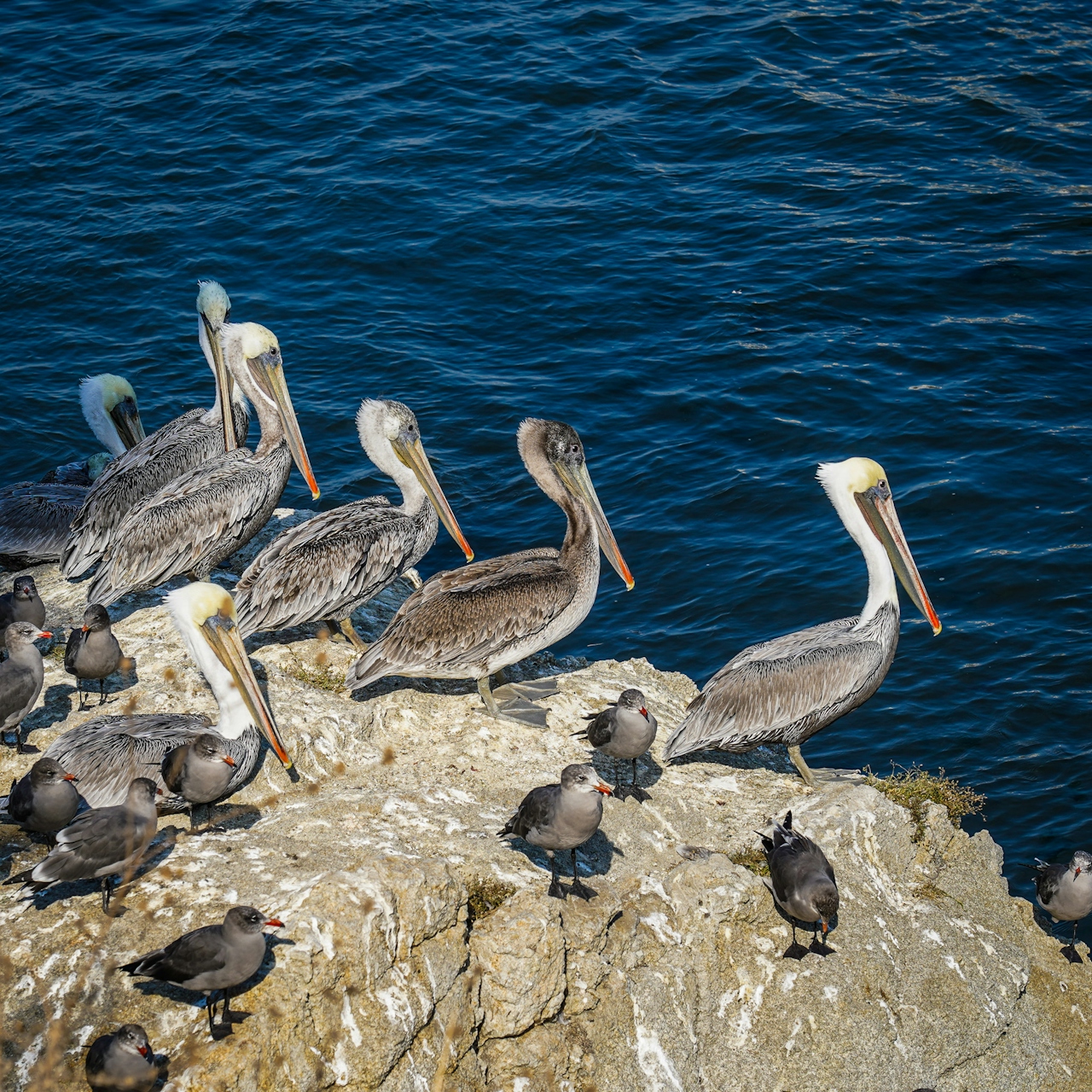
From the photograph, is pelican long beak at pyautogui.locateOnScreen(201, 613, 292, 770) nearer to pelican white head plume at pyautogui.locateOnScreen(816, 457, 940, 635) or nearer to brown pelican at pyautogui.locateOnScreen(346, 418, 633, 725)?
brown pelican at pyautogui.locateOnScreen(346, 418, 633, 725)

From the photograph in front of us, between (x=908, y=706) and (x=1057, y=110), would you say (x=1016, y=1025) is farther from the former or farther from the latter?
(x=1057, y=110)

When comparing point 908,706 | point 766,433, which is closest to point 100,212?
point 766,433

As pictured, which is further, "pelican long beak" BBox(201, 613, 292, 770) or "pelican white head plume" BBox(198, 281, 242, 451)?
"pelican white head plume" BBox(198, 281, 242, 451)

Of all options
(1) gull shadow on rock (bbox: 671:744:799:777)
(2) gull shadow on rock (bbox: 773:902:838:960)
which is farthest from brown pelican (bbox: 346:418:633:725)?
(2) gull shadow on rock (bbox: 773:902:838:960)

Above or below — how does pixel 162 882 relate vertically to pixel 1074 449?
above

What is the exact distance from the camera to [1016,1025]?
22.4ft

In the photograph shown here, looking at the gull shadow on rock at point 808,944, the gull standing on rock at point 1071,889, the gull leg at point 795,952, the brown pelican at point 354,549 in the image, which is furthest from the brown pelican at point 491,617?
the gull standing on rock at point 1071,889

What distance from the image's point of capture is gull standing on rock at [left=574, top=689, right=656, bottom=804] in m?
7.05

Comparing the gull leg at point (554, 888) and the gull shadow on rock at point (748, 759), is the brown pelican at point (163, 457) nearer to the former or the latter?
the gull shadow on rock at point (748, 759)

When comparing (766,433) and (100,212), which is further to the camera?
(100,212)

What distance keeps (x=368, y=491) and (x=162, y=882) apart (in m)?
7.53

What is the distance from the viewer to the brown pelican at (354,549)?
27.2 ft

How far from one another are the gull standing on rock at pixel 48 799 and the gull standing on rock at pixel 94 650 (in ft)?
4.67

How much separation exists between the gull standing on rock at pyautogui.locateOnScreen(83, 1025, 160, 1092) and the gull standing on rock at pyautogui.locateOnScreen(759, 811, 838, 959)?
9.87 ft
